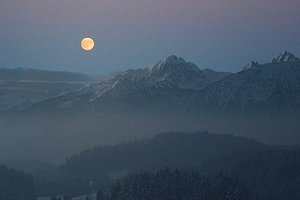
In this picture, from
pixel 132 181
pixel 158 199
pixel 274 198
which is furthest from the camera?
pixel 274 198

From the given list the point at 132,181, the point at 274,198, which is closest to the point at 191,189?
the point at 132,181

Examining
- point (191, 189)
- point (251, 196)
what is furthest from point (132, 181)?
point (251, 196)

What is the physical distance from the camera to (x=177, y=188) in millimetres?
165250

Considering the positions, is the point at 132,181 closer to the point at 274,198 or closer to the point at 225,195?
the point at 225,195

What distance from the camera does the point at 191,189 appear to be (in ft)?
546

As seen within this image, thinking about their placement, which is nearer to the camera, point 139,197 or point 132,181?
point 139,197

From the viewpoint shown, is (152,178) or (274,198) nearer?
(152,178)

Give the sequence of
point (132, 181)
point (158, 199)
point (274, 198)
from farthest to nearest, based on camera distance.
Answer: point (274, 198) < point (132, 181) < point (158, 199)

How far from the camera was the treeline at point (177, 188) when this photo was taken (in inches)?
6412

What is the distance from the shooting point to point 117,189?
6727 inches

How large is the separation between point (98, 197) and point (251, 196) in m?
38.3

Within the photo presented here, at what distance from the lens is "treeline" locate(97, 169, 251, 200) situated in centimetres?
16288

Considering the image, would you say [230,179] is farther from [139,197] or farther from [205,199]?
[139,197]

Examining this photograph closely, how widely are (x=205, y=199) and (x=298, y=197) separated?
146ft
